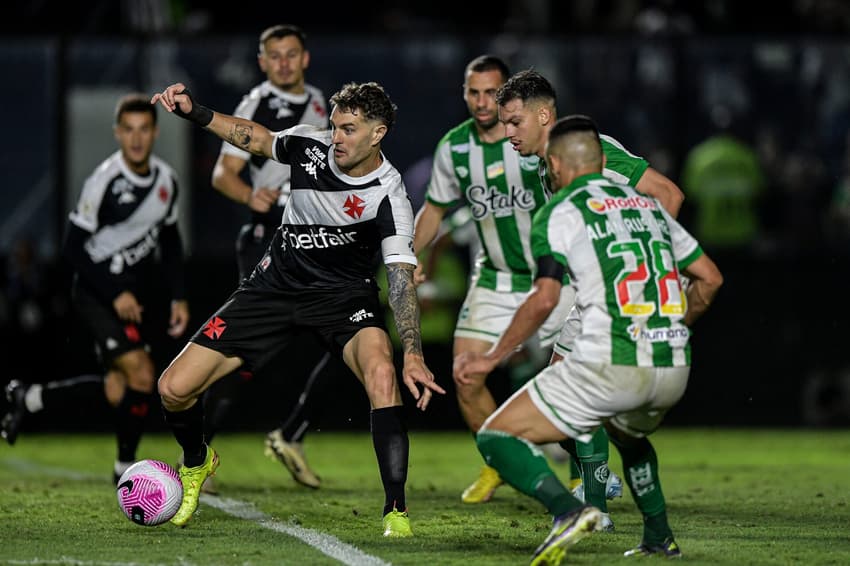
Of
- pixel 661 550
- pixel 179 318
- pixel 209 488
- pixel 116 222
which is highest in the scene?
pixel 116 222

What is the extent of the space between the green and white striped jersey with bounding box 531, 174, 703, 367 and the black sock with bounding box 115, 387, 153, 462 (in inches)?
176

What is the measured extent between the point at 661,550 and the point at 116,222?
4.95m

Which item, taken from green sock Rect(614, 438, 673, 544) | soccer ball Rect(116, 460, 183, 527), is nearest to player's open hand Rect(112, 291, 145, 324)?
soccer ball Rect(116, 460, 183, 527)

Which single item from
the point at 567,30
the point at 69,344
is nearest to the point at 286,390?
the point at 69,344

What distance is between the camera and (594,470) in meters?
7.65

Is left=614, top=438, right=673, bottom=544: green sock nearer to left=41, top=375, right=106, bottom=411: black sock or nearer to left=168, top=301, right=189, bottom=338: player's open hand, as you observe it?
left=168, top=301, right=189, bottom=338: player's open hand

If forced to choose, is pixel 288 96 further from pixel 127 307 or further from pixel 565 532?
pixel 565 532

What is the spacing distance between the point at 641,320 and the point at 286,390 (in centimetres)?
815

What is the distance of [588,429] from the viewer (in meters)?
6.22

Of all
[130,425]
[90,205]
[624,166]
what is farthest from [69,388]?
[624,166]

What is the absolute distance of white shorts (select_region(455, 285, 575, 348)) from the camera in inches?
351

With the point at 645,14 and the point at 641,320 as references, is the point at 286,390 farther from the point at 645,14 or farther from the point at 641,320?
the point at 641,320

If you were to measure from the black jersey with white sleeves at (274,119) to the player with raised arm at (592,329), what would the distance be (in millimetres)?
3620

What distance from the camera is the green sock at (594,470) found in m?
7.64
